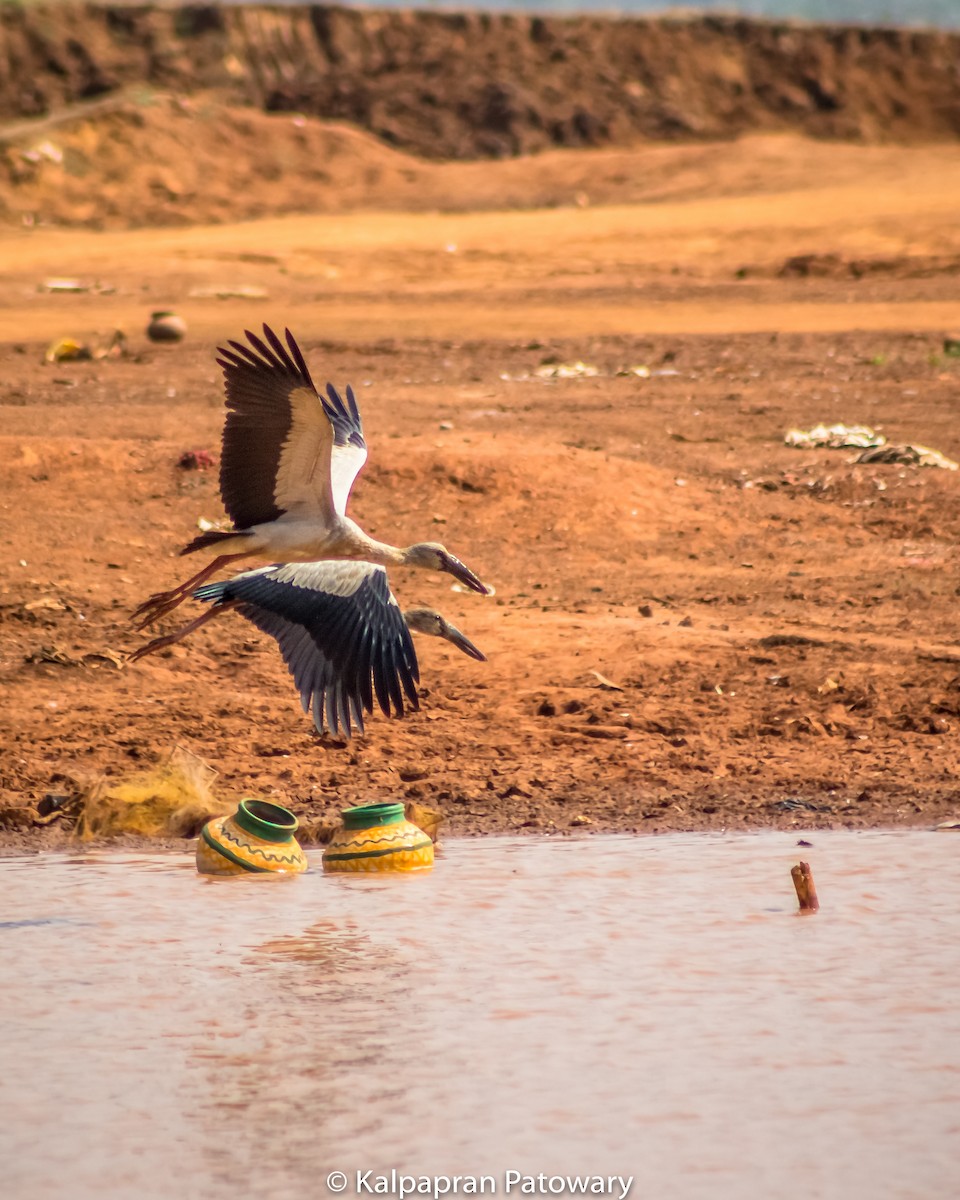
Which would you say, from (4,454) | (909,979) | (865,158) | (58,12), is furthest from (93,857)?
(58,12)

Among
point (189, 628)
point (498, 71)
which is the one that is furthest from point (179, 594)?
point (498, 71)

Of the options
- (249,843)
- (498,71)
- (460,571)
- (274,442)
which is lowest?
(249,843)

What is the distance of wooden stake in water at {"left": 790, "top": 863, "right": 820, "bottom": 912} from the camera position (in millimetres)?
5773

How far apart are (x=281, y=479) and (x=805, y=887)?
216 cm

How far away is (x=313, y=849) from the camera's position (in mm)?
6855

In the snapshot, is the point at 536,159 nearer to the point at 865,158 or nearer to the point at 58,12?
the point at 865,158

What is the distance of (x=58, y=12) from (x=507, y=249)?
66.8 feet

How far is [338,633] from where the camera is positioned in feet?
19.4

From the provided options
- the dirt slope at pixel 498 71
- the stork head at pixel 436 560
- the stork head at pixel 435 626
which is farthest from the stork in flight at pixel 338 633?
the dirt slope at pixel 498 71

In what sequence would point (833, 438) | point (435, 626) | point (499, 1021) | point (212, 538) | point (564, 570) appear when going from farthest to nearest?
point (833, 438) < point (564, 570) < point (435, 626) < point (212, 538) < point (499, 1021)

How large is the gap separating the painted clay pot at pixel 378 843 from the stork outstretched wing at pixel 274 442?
101cm

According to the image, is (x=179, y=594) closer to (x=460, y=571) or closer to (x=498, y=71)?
(x=460, y=571)

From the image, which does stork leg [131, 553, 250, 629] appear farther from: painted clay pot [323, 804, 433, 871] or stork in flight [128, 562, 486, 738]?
painted clay pot [323, 804, 433, 871]

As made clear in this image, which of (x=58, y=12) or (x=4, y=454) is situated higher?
(x=58, y=12)
